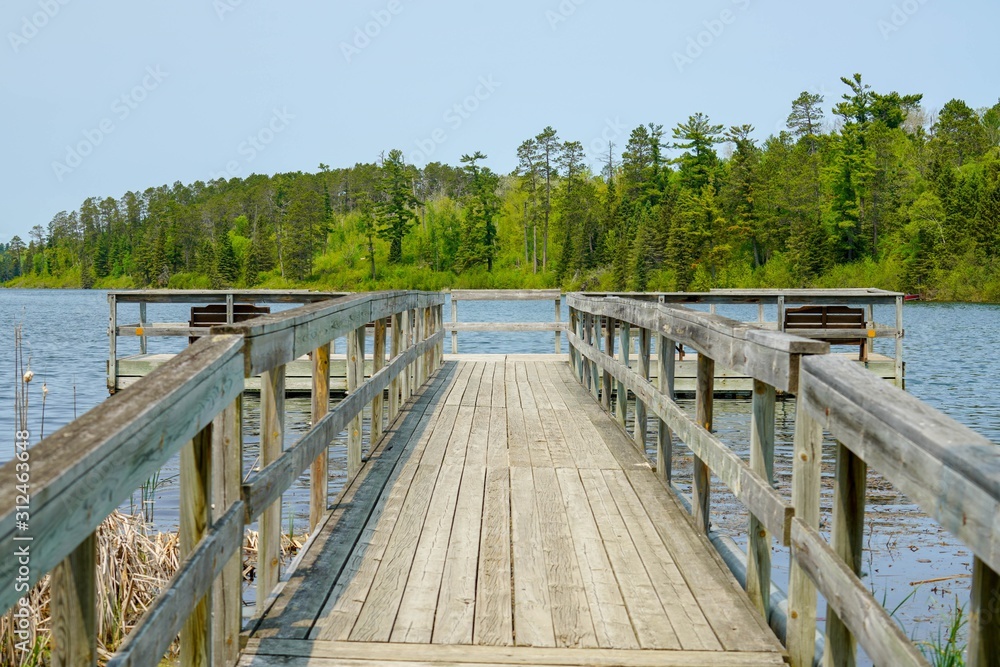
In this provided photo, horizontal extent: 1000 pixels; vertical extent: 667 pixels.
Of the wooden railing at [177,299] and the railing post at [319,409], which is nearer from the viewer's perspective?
the railing post at [319,409]

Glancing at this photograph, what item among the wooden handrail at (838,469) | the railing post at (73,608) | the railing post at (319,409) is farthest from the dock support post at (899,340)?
the railing post at (73,608)

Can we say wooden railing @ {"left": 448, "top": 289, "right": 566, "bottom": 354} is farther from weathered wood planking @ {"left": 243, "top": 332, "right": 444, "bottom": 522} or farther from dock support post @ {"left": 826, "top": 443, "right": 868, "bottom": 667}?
dock support post @ {"left": 826, "top": 443, "right": 868, "bottom": 667}

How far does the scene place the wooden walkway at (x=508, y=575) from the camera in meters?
3.07

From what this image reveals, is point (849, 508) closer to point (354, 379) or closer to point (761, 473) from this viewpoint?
point (761, 473)

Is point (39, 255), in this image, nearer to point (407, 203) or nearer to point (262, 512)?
point (407, 203)

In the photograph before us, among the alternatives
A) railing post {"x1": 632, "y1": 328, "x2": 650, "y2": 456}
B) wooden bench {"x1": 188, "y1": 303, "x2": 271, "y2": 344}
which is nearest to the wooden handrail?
railing post {"x1": 632, "y1": 328, "x2": 650, "y2": 456}

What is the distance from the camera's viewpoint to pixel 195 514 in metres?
2.61

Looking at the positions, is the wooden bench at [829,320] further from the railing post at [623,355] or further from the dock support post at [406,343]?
the dock support post at [406,343]

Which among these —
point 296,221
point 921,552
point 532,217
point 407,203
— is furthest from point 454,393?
point 296,221

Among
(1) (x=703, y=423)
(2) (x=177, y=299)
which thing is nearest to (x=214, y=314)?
(2) (x=177, y=299)

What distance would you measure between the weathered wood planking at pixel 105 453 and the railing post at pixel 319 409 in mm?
1807

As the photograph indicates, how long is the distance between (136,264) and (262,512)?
12871 centimetres

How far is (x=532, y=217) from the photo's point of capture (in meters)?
92.7

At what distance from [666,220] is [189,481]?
250 feet
